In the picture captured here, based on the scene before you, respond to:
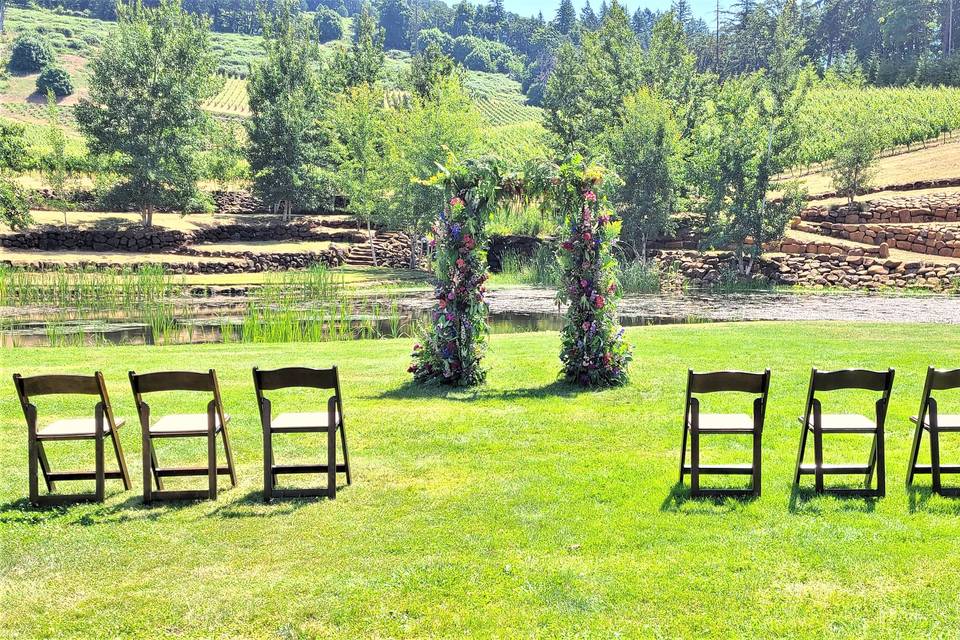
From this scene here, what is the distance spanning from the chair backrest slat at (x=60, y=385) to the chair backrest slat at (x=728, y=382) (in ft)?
13.8

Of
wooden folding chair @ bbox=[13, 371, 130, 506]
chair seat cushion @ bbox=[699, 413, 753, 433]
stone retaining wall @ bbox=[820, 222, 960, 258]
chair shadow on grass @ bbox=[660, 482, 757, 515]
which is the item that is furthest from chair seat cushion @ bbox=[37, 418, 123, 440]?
stone retaining wall @ bbox=[820, 222, 960, 258]

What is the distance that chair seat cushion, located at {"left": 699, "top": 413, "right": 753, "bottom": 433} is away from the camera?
6.01 metres

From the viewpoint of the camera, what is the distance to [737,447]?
773 cm

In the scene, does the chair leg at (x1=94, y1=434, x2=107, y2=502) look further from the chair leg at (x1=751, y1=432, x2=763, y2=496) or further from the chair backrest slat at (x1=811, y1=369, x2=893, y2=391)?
the chair backrest slat at (x1=811, y1=369, x2=893, y2=391)

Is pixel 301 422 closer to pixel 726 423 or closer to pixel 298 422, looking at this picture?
pixel 298 422

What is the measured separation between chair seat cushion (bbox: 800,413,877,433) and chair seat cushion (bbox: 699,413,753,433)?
0.48 meters

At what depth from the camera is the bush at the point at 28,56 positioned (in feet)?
341

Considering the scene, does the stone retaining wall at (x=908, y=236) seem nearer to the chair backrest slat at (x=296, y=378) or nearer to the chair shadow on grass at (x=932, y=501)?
the chair shadow on grass at (x=932, y=501)

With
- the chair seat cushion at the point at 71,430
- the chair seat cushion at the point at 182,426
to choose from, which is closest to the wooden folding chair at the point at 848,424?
the chair seat cushion at the point at 182,426

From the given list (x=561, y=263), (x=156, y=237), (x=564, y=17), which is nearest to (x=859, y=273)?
(x=561, y=263)

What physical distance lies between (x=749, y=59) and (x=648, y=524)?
105 metres

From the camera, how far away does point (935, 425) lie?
603 cm

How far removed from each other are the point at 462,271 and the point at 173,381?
5.27 m

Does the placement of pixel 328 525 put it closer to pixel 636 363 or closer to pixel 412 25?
pixel 636 363
